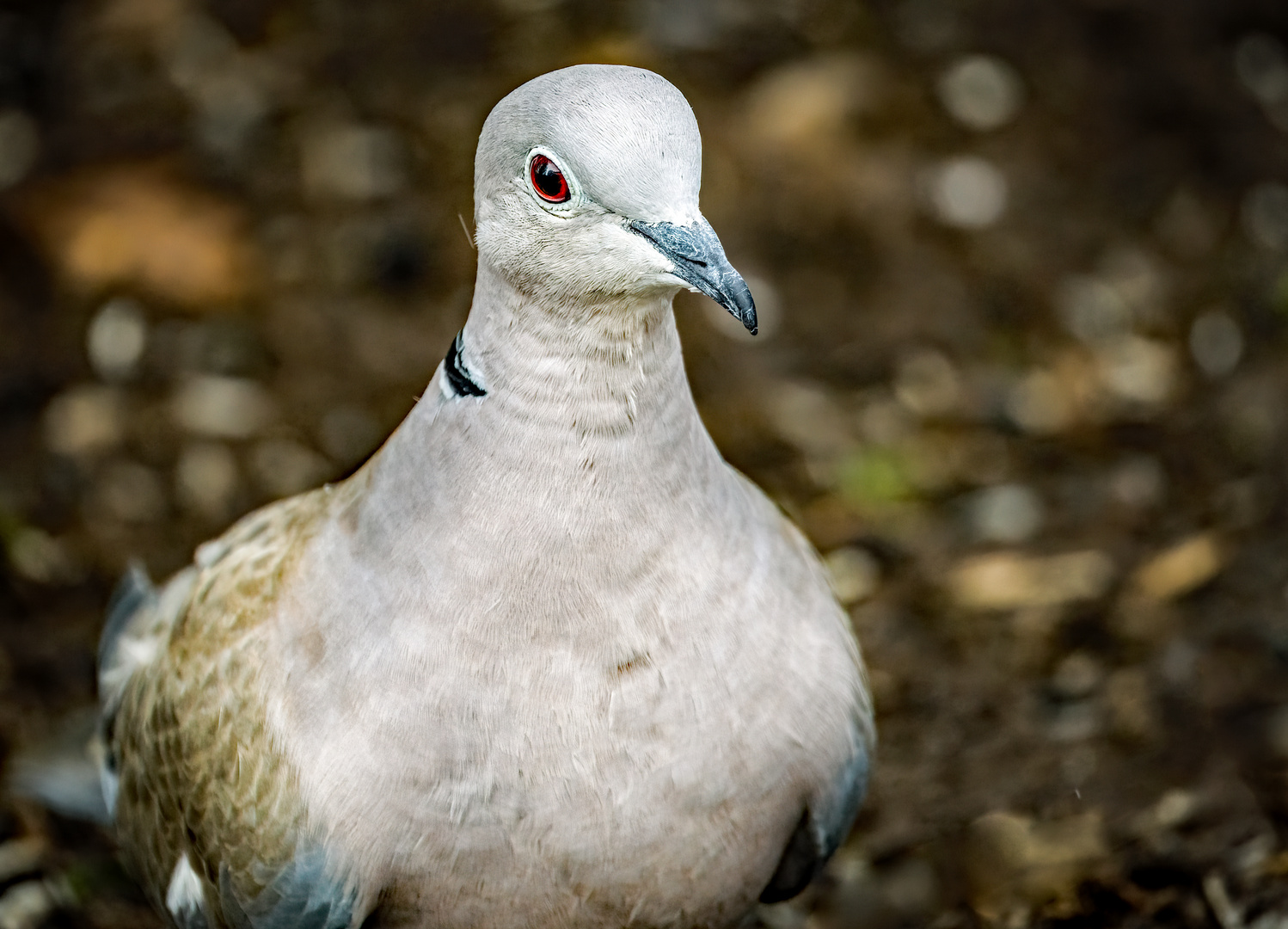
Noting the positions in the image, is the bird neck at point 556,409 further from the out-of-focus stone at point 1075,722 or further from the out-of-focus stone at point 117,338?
the out-of-focus stone at point 117,338

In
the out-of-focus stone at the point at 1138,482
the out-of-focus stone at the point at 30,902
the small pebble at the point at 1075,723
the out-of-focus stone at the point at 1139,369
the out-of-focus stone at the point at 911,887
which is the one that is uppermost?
the out-of-focus stone at the point at 1139,369

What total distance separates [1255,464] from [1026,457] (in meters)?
0.70

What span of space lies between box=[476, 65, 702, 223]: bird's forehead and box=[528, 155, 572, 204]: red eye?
0.02 metres

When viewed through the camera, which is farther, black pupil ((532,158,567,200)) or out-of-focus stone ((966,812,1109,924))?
out-of-focus stone ((966,812,1109,924))

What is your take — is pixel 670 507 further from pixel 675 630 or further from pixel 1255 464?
pixel 1255 464

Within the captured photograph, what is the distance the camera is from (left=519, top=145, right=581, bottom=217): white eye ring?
1999 millimetres

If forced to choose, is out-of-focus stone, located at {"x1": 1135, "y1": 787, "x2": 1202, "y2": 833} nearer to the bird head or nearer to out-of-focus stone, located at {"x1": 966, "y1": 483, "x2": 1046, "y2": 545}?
out-of-focus stone, located at {"x1": 966, "y1": 483, "x2": 1046, "y2": 545}

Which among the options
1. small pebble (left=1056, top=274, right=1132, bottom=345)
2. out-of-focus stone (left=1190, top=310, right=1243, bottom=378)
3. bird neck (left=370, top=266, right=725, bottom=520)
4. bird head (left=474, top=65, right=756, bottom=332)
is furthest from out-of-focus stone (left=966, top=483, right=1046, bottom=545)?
bird head (left=474, top=65, right=756, bottom=332)

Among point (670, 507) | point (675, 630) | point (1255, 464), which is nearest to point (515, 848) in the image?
point (675, 630)

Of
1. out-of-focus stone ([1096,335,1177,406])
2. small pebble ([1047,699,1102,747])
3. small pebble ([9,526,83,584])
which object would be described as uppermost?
out-of-focus stone ([1096,335,1177,406])

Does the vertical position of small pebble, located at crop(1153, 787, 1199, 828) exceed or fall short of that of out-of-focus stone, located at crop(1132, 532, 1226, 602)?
it falls short

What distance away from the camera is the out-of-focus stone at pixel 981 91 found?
5016 millimetres

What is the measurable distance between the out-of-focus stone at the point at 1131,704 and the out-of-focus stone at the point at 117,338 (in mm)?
3233

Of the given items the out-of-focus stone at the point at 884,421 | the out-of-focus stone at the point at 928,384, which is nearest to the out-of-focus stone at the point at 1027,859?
the out-of-focus stone at the point at 884,421
